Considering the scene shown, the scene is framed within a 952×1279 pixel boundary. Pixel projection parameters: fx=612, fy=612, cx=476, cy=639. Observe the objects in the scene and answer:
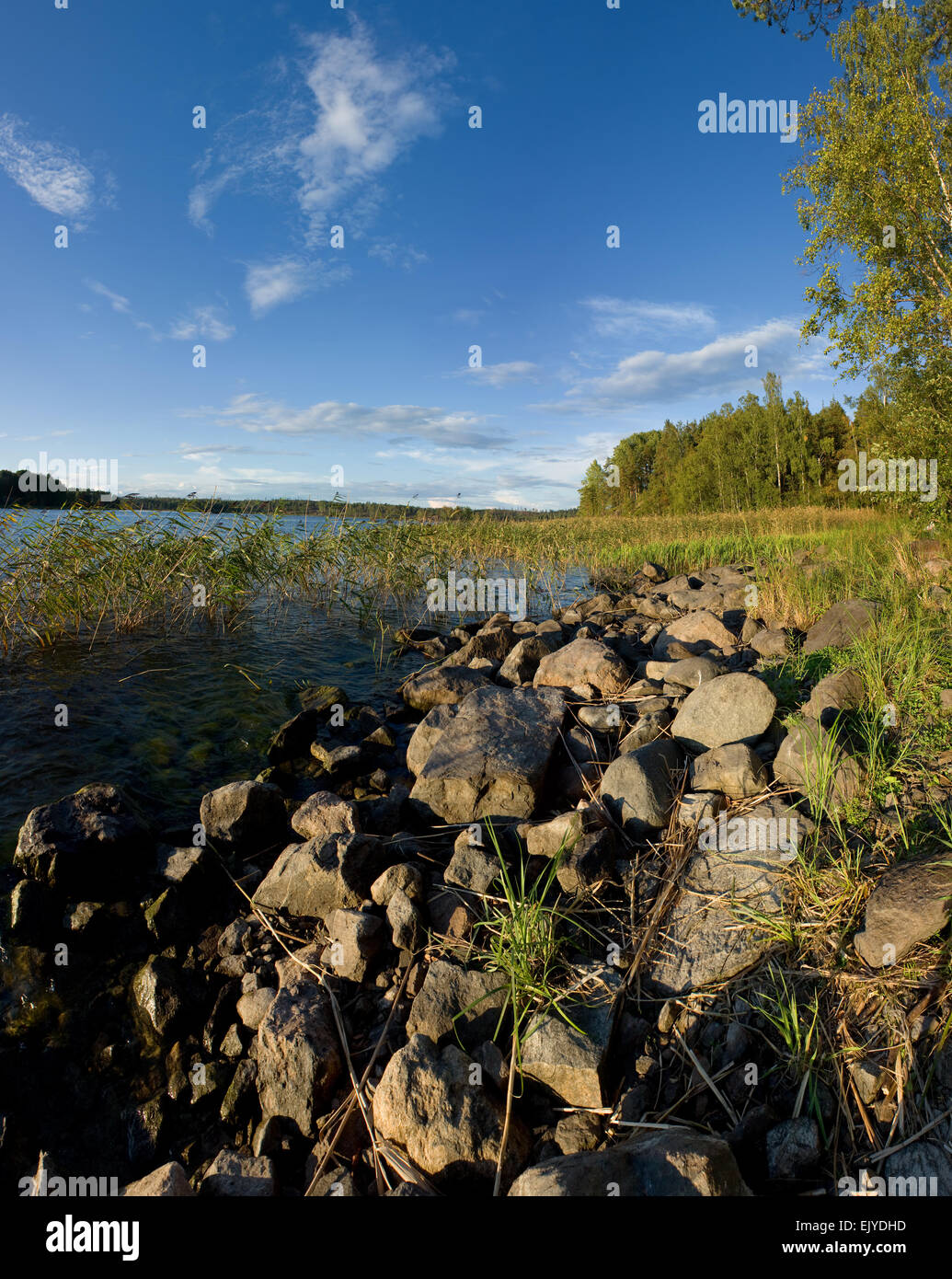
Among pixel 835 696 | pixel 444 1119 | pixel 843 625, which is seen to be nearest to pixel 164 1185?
pixel 444 1119

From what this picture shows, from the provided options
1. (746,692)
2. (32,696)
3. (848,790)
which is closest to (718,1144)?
(848,790)

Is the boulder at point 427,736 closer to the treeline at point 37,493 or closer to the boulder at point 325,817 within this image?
the boulder at point 325,817

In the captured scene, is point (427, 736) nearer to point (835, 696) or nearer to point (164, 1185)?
point (835, 696)

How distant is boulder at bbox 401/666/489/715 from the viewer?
6367mm

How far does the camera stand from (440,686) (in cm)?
645

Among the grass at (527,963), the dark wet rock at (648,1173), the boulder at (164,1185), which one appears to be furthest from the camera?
the grass at (527,963)

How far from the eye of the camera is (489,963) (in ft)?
8.73

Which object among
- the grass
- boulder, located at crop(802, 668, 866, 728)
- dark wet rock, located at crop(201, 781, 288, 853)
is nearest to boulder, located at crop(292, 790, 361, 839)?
dark wet rock, located at crop(201, 781, 288, 853)

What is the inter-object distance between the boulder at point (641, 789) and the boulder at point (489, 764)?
1.67 feet

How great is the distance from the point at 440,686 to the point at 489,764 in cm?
254

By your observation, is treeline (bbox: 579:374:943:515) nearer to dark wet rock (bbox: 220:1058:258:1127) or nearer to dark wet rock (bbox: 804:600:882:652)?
dark wet rock (bbox: 804:600:882:652)

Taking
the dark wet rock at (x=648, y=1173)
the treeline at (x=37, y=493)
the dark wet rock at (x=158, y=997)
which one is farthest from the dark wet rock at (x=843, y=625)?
the treeline at (x=37, y=493)

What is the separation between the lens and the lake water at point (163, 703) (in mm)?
4891

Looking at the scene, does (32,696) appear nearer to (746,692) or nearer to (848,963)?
(746,692)
